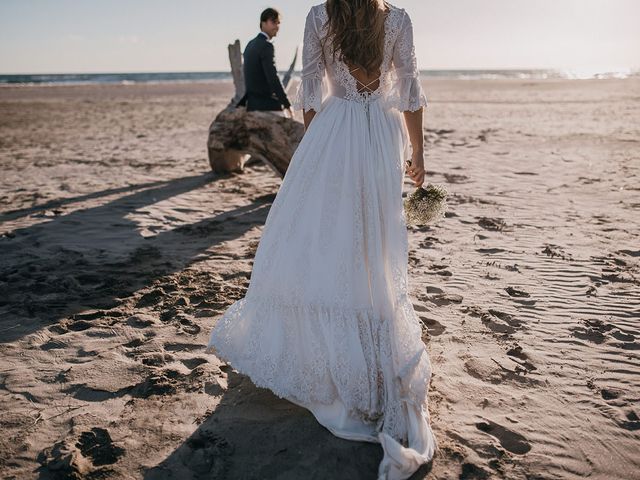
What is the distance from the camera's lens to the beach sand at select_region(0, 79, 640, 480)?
2.48 meters

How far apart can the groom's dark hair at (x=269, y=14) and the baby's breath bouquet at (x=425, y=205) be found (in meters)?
4.07

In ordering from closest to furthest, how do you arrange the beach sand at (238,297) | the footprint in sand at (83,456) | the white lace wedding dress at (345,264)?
the footprint in sand at (83,456), the beach sand at (238,297), the white lace wedding dress at (345,264)

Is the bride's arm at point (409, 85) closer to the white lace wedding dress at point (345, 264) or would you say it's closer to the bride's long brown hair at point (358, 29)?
the white lace wedding dress at point (345, 264)

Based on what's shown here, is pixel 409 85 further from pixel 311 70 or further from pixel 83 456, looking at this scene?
pixel 83 456

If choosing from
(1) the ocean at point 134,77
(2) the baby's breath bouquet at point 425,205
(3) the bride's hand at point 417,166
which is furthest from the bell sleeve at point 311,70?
(1) the ocean at point 134,77

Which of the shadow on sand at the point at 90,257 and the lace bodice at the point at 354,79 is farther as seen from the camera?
the shadow on sand at the point at 90,257

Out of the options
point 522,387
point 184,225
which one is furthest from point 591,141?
point 522,387

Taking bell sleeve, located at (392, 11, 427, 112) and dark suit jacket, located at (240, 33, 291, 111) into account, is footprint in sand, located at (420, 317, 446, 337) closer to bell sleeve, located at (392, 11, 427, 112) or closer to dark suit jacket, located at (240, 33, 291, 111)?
bell sleeve, located at (392, 11, 427, 112)

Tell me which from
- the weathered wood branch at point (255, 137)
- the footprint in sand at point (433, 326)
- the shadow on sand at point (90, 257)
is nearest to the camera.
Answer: the footprint in sand at point (433, 326)

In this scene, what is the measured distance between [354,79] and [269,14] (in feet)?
13.5

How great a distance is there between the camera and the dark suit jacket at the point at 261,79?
654 centimetres

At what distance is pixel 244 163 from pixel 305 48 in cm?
630

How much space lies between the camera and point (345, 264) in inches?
105

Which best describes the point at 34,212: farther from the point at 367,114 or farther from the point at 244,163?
the point at 367,114
